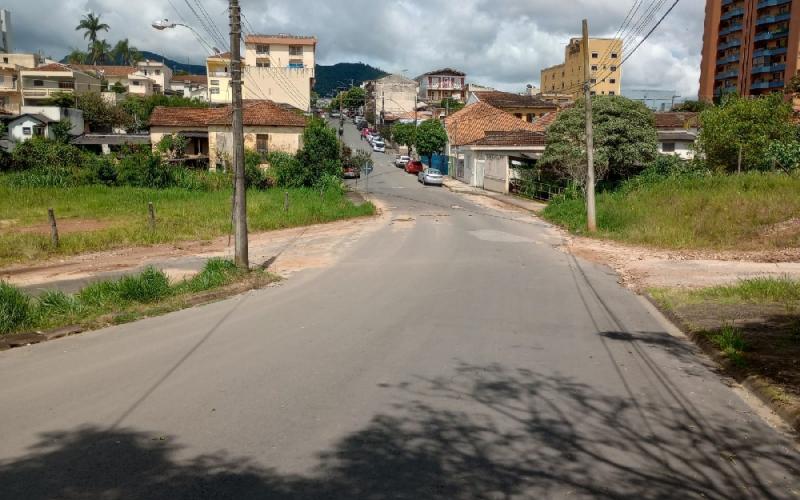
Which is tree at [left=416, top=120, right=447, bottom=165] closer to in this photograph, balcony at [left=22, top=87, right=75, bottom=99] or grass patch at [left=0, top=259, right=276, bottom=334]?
balcony at [left=22, top=87, right=75, bottom=99]

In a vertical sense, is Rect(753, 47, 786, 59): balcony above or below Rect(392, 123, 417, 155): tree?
above

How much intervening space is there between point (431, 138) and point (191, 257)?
49790 mm

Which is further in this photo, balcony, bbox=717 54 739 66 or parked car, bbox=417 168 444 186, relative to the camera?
balcony, bbox=717 54 739 66

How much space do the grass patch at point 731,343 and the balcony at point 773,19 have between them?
75835mm

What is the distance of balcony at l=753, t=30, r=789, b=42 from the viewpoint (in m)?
71.3

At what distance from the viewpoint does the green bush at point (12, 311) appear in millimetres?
9922

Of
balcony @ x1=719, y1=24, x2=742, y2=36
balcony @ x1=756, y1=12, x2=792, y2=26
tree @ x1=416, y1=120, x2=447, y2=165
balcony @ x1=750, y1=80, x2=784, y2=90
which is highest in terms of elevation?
balcony @ x1=719, y1=24, x2=742, y2=36

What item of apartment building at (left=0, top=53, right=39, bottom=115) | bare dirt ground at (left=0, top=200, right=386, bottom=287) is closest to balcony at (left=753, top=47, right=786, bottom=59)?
bare dirt ground at (left=0, top=200, right=386, bottom=287)

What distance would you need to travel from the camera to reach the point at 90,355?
8711mm

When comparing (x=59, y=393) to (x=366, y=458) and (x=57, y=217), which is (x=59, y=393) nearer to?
(x=366, y=458)

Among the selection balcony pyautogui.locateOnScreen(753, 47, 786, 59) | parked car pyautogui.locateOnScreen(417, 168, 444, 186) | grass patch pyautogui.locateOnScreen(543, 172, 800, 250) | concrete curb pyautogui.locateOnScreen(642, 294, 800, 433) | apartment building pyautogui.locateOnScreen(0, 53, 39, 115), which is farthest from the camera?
balcony pyautogui.locateOnScreen(753, 47, 786, 59)

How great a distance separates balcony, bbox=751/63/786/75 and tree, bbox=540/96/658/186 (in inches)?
1855

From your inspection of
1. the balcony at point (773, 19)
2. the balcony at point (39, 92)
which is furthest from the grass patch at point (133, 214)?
the balcony at point (773, 19)

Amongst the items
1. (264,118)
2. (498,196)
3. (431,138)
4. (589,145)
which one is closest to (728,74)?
(431,138)
